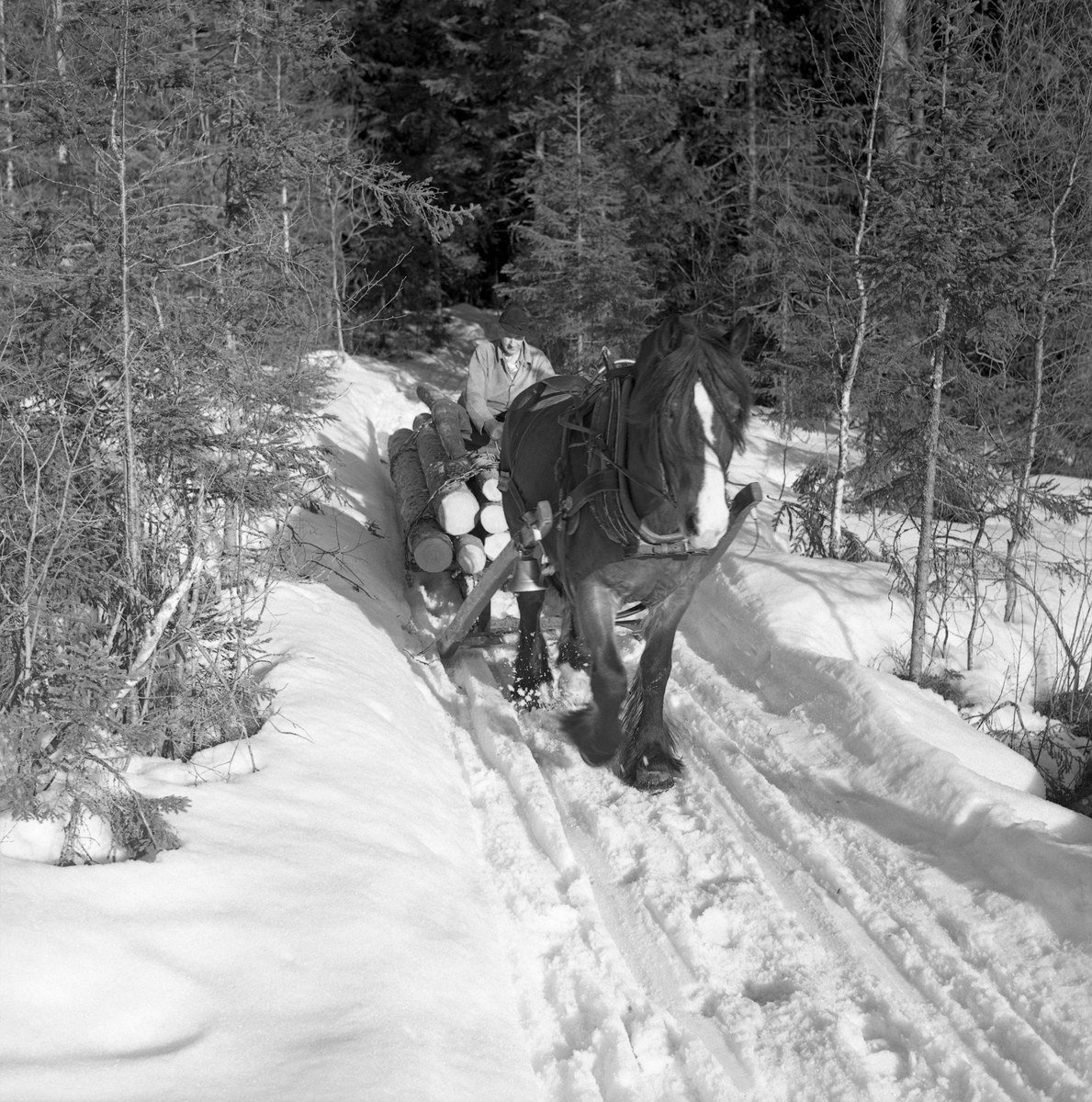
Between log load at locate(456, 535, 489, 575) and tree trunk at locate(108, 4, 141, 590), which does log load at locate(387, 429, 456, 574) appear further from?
tree trunk at locate(108, 4, 141, 590)

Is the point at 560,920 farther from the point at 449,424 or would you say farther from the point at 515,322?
the point at 449,424

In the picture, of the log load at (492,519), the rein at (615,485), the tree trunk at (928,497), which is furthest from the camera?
the log load at (492,519)

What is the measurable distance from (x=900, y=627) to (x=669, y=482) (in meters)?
4.06

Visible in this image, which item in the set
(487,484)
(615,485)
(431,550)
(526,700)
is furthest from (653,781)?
(487,484)

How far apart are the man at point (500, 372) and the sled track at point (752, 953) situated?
372 centimetres

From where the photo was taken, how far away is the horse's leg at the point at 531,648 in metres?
5.97

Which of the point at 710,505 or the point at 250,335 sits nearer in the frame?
the point at 710,505

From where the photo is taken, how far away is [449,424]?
26.9 feet

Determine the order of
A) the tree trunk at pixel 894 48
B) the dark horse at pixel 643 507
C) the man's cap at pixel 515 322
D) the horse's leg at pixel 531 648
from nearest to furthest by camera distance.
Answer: the dark horse at pixel 643 507
the horse's leg at pixel 531 648
the man's cap at pixel 515 322
the tree trunk at pixel 894 48

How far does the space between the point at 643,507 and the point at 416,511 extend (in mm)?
3873

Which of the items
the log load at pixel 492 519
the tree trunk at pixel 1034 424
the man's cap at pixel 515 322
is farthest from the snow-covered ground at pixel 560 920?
the man's cap at pixel 515 322

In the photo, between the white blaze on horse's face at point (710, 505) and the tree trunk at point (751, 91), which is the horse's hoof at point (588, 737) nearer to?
the white blaze on horse's face at point (710, 505)

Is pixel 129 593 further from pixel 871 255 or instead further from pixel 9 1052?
pixel 871 255

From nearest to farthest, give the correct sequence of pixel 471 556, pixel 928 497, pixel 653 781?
1. pixel 653 781
2. pixel 928 497
3. pixel 471 556
